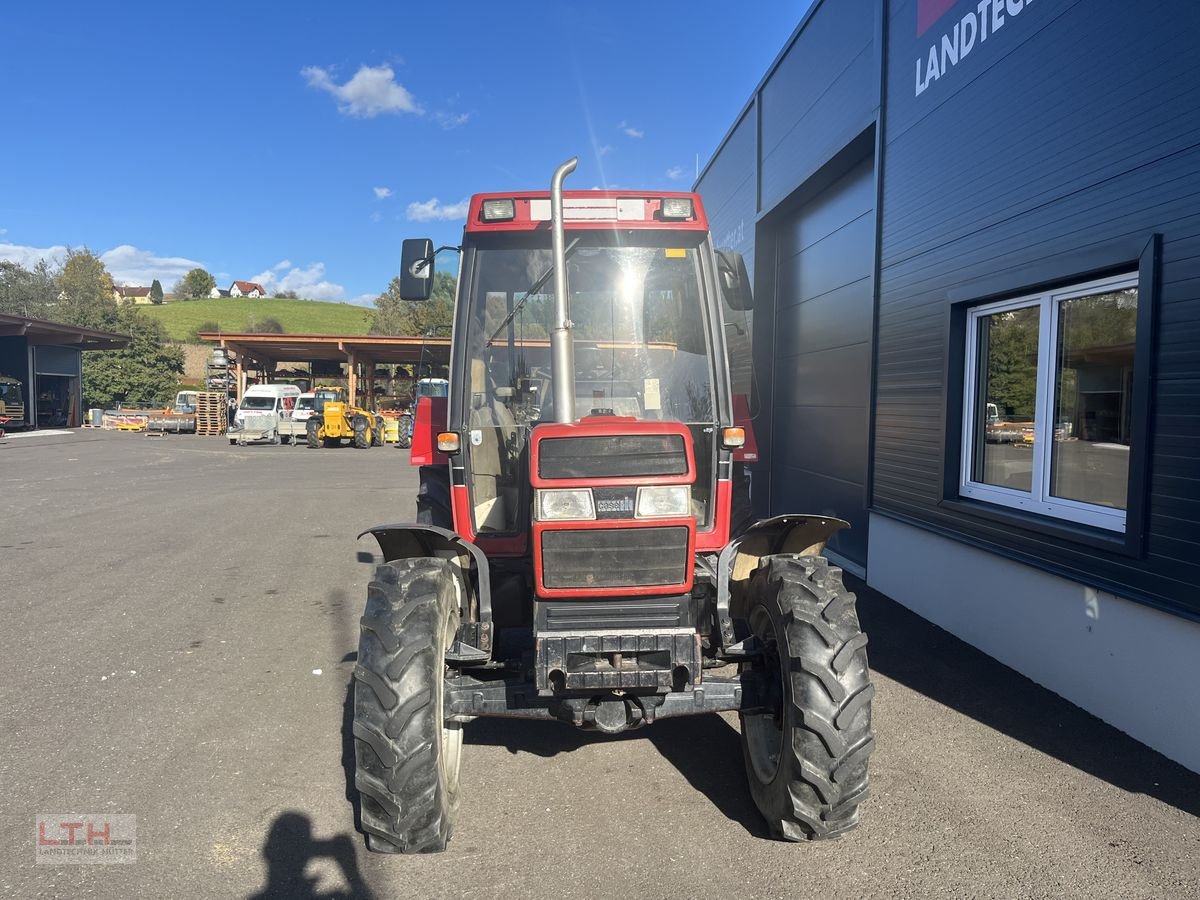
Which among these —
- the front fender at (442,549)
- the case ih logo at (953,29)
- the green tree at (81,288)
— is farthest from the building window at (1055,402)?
the green tree at (81,288)

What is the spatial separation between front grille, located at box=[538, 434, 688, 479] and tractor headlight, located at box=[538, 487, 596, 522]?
62 mm

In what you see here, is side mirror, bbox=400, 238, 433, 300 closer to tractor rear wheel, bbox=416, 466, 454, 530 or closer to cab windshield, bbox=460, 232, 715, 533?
cab windshield, bbox=460, 232, 715, 533

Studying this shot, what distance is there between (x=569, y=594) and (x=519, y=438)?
115 centimetres

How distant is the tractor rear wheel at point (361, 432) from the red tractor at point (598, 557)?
26.2 meters

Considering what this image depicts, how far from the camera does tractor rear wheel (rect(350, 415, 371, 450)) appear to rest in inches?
1158

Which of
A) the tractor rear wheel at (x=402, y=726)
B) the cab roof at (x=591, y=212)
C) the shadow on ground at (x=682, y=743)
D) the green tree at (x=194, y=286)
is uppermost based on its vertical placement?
the green tree at (x=194, y=286)

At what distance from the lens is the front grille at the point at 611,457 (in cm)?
322

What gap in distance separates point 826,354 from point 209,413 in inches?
1349

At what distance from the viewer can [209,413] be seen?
122 ft

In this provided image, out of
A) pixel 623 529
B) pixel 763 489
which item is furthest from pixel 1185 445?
pixel 763 489

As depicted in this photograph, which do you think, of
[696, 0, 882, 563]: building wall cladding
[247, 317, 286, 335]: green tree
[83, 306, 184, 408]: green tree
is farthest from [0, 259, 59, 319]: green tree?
[696, 0, 882, 563]: building wall cladding

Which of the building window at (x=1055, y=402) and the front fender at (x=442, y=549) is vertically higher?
the building window at (x=1055, y=402)

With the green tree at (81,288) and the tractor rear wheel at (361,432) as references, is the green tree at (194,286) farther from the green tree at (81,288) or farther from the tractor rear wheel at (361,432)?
the tractor rear wheel at (361,432)

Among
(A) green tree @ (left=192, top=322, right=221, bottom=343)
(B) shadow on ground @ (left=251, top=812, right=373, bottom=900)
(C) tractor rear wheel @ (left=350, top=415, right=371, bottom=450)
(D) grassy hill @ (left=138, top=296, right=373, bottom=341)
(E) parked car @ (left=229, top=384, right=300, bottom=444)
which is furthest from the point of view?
(D) grassy hill @ (left=138, top=296, right=373, bottom=341)
